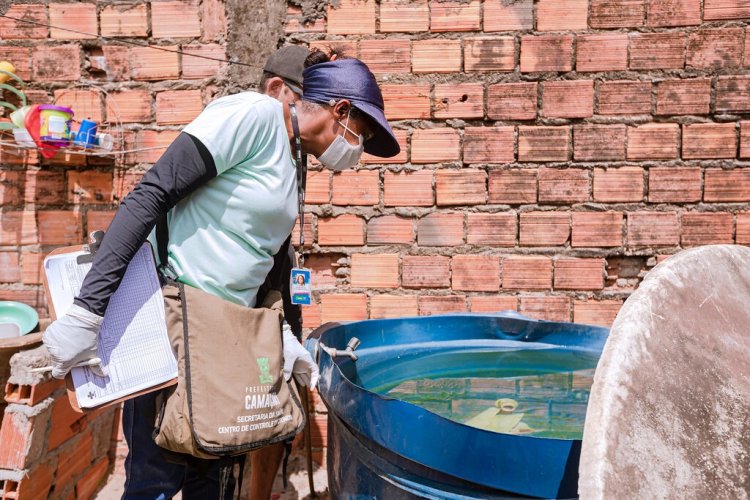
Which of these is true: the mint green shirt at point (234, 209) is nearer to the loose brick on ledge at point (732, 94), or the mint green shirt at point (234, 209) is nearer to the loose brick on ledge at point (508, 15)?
the loose brick on ledge at point (508, 15)

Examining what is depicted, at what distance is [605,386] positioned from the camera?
94cm

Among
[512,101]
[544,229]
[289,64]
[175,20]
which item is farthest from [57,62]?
[544,229]

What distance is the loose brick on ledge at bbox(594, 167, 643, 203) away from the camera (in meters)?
2.35

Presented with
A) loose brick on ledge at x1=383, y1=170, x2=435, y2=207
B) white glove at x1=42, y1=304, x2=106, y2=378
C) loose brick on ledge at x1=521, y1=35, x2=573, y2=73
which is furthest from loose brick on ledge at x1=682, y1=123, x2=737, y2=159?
white glove at x1=42, y1=304, x2=106, y2=378

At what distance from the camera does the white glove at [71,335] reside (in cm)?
128

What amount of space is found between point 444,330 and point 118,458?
5.15ft

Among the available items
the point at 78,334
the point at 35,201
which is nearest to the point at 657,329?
the point at 78,334

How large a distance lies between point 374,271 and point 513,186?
0.67 meters

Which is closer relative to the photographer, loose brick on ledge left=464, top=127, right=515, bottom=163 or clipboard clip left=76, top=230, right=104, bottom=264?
clipboard clip left=76, top=230, right=104, bottom=264

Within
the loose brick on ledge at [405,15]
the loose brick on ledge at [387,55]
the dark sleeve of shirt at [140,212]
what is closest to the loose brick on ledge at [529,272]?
the loose brick on ledge at [387,55]

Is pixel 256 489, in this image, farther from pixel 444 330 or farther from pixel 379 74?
pixel 379 74

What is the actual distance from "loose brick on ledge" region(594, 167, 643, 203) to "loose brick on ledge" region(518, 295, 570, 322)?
0.44 meters

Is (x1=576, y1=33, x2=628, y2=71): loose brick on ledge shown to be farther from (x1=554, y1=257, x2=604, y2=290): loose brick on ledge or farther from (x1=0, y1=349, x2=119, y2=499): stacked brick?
(x1=0, y1=349, x2=119, y2=499): stacked brick

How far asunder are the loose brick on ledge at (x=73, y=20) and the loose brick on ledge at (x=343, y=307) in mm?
1495
